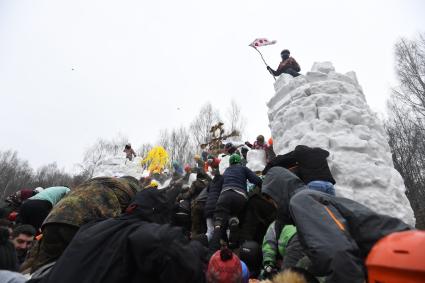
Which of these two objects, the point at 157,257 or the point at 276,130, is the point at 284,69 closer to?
the point at 276,130

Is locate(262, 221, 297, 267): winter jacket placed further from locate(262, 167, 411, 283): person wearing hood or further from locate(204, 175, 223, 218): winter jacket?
locate(204, 175, 223, 218): winter jacket

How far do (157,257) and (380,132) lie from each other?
5.47m

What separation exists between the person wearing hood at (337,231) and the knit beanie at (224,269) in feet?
2.68

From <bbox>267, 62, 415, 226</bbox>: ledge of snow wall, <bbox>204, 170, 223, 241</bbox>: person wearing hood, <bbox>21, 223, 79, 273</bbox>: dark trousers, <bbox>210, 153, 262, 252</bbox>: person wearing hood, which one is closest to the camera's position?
<bbox>21, 223, 79, 273</bbox>: dark trousers

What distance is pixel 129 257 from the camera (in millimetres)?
1630

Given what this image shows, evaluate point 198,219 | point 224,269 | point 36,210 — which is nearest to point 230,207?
point 198,219

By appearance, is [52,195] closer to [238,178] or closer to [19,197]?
[19,197]

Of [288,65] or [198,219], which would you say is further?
[288,65]

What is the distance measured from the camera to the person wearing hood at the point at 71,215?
2.39 metres

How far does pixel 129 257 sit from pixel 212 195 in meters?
3.50

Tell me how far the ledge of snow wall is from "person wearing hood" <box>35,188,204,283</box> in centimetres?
366

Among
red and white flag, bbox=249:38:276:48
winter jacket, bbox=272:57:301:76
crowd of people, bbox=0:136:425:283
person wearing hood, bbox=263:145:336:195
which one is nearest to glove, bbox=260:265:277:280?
crowd of people, bbox=0:136:425:283

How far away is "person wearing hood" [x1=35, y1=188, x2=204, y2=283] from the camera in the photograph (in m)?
1.58

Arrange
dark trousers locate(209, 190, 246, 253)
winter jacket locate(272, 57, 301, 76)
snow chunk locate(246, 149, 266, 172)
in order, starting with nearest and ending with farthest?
dark trousers locate(209, 190, 246, 253), winter jacket locate(272, 57, 301, 76), snow chunk locate(246, 149, 266, 172)
